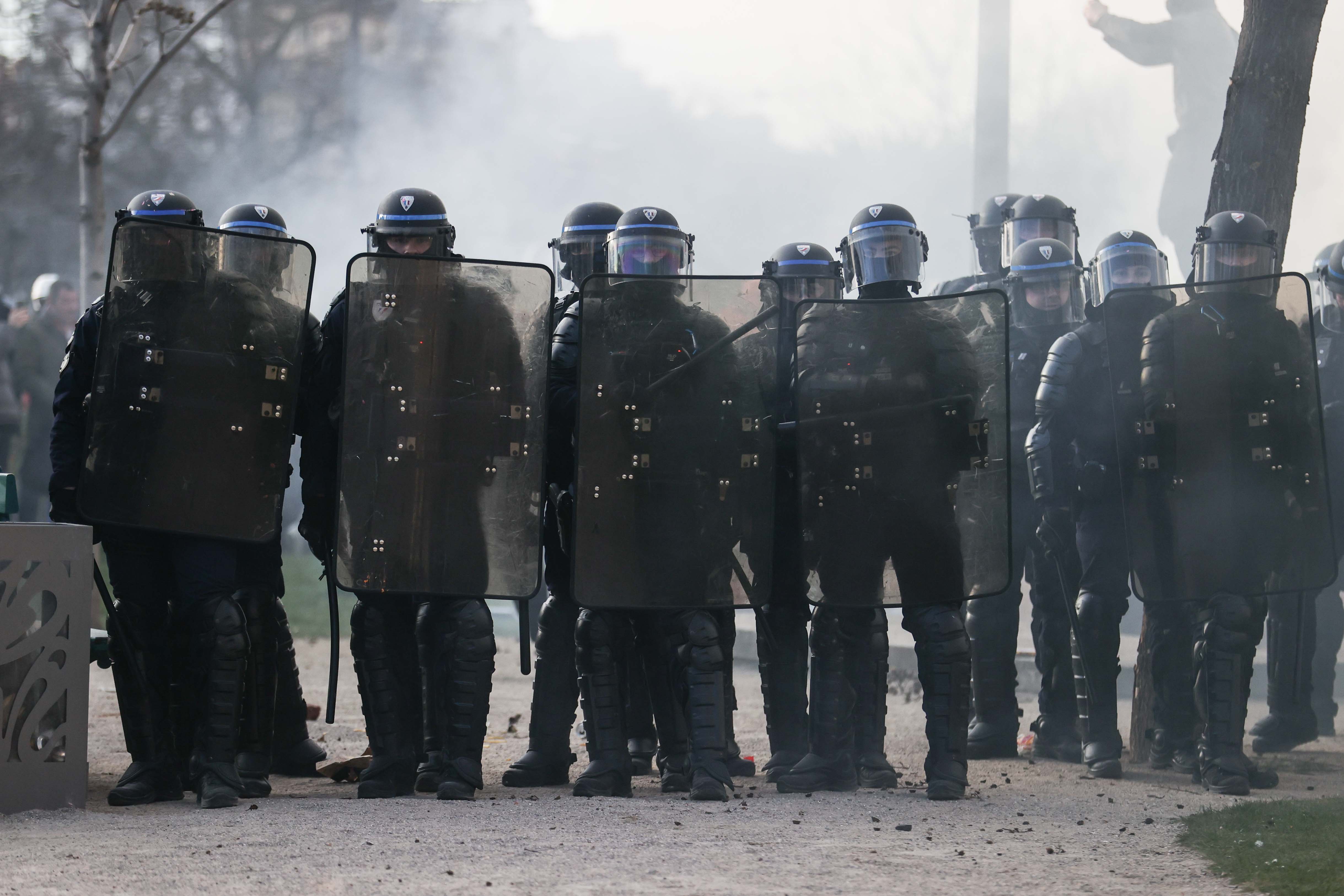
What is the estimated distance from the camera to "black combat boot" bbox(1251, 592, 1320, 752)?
6.02m

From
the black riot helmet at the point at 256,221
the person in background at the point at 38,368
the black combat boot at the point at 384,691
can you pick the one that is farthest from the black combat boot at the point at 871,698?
the person in background at the point at 38,368

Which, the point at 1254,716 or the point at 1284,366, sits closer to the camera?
the point at 1284,366

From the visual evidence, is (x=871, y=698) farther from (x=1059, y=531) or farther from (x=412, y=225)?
(x=412, y=225)

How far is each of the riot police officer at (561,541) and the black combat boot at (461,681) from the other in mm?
332

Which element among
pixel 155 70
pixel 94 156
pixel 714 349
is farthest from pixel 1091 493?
pixel 94 156

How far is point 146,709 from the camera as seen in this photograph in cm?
454

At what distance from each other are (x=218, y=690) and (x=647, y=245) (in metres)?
1.86

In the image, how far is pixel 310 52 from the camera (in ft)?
71.1

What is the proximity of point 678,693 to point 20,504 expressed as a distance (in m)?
6.28

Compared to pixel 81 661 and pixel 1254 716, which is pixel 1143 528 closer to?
pixel 1254 716

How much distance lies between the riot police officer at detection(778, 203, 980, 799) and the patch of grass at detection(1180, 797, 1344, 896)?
78 centimetres

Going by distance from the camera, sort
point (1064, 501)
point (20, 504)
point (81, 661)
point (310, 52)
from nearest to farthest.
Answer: point (81, 661) → point (1064, 501) → point (20, 504) → point (310, 52)

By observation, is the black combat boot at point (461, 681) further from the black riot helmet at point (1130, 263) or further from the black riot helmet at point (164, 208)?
the black riot helmet at point (1130, 263)

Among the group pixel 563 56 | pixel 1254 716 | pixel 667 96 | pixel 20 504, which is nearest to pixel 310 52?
pixel 563 56
